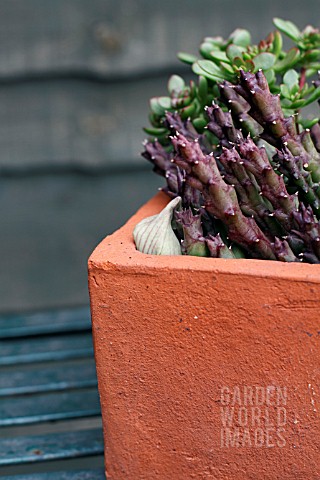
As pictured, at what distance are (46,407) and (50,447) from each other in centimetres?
14

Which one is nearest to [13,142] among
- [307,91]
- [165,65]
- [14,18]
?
[14,18]

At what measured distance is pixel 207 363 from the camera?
73 cm

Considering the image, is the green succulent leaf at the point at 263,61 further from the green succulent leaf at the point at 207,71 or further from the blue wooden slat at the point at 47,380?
the blue wooden slat at the point at 47,380

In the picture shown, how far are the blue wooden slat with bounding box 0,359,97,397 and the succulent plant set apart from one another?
1.30ft

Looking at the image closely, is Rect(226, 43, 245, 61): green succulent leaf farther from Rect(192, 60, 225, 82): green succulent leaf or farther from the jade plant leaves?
the jade plant leaves

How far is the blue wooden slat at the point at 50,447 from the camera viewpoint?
3.04ft

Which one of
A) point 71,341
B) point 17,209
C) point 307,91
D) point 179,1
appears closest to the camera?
point 307,91

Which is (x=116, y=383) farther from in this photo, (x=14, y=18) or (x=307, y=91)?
(x=14, y=18)

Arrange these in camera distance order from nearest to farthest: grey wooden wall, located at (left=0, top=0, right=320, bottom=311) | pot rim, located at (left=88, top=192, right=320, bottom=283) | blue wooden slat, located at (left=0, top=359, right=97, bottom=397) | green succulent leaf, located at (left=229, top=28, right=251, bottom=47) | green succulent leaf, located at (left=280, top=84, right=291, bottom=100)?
pot rim, located at (left=88, top=192, right=320, bottom=283) < green succulent leaf, located at (left=280, top=84, right=291, bottom=100) < green succulent leaf, located at (left=229, top=28, right=251, bottom=47) < blue wooden slat, located at (left=0, top=359, right=97, bottom=397) < grey wooden wall, located at (left=0, top=0, right=320, bottom=311)

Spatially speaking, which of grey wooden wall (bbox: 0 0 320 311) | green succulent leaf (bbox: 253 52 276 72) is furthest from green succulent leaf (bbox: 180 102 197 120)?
grey wooden wall (bbox: 0 0 320 311)

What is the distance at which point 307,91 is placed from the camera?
3.00ft

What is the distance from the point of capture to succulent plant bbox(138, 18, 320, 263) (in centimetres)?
75

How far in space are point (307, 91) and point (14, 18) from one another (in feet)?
2.91

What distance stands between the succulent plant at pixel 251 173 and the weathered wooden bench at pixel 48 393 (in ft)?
1.15
